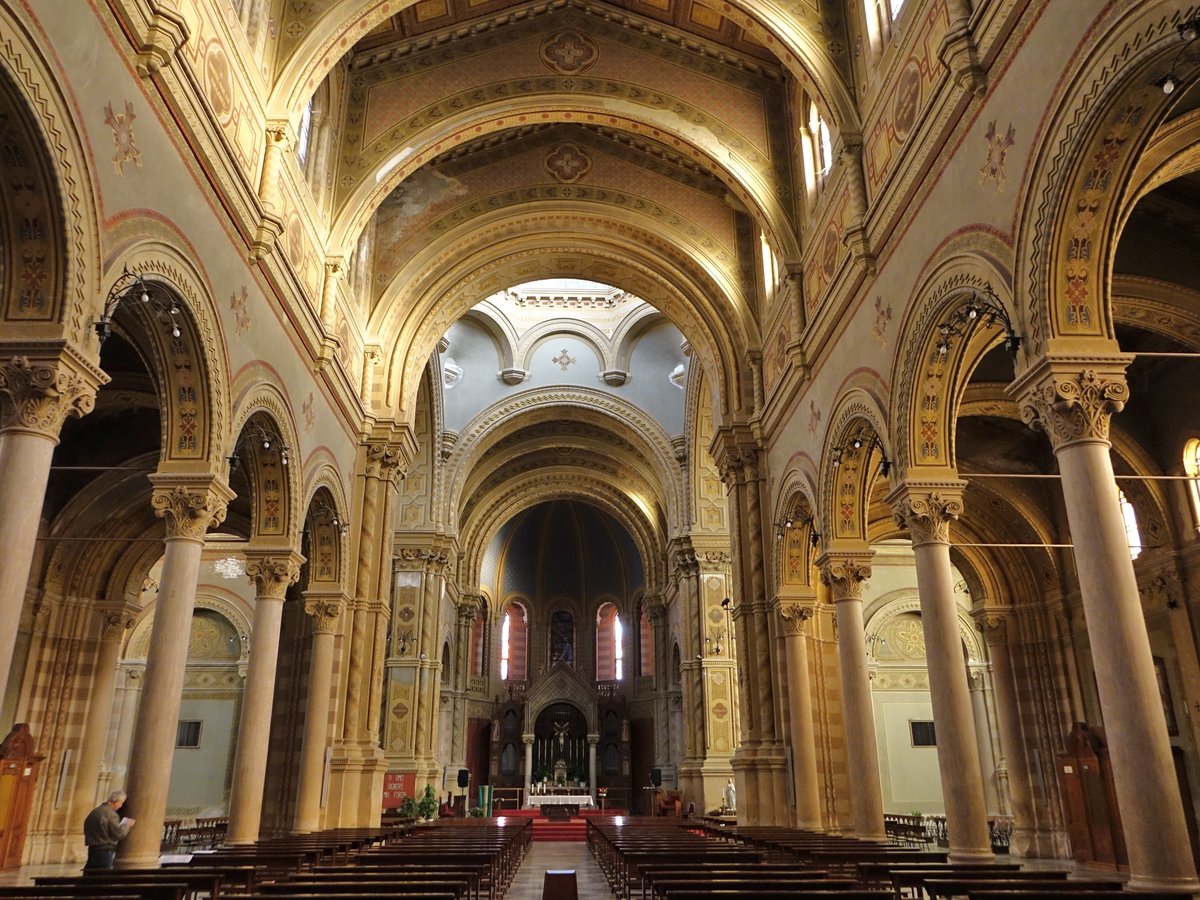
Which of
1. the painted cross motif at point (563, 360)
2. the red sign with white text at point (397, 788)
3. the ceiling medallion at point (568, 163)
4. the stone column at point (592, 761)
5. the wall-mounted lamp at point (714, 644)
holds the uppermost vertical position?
the painted cross motif at point (563, 360)

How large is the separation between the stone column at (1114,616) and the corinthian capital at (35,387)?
8.56m

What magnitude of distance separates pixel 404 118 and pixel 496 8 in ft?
8.80

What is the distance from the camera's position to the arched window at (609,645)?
48.1 metres

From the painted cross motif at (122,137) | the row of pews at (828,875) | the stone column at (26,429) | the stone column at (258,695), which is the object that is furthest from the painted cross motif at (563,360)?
the stone column at (26,429)

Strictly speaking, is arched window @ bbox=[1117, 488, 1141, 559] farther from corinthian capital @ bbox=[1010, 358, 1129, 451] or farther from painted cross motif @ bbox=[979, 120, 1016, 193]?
corinthian capital @ bbox=[1010, 358, 1129, 451]

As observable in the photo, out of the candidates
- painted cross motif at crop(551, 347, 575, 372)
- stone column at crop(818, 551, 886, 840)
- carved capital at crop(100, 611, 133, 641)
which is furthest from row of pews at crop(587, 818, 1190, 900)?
painted cross motif at crop(551, 347, 575, 372)

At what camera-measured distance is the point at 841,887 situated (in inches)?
263

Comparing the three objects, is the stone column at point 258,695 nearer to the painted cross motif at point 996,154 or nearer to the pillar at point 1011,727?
the painted cross motif at point 996,154

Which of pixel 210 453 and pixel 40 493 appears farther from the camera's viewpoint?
pixel 210 453

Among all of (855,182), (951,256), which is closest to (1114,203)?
(951,256)

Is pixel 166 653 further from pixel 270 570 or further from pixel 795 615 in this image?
pixel 795 615

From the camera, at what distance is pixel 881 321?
42.3ft

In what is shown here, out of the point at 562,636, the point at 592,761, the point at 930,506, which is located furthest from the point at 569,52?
the point at 562,636

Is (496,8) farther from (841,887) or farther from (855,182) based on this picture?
(841,887)
